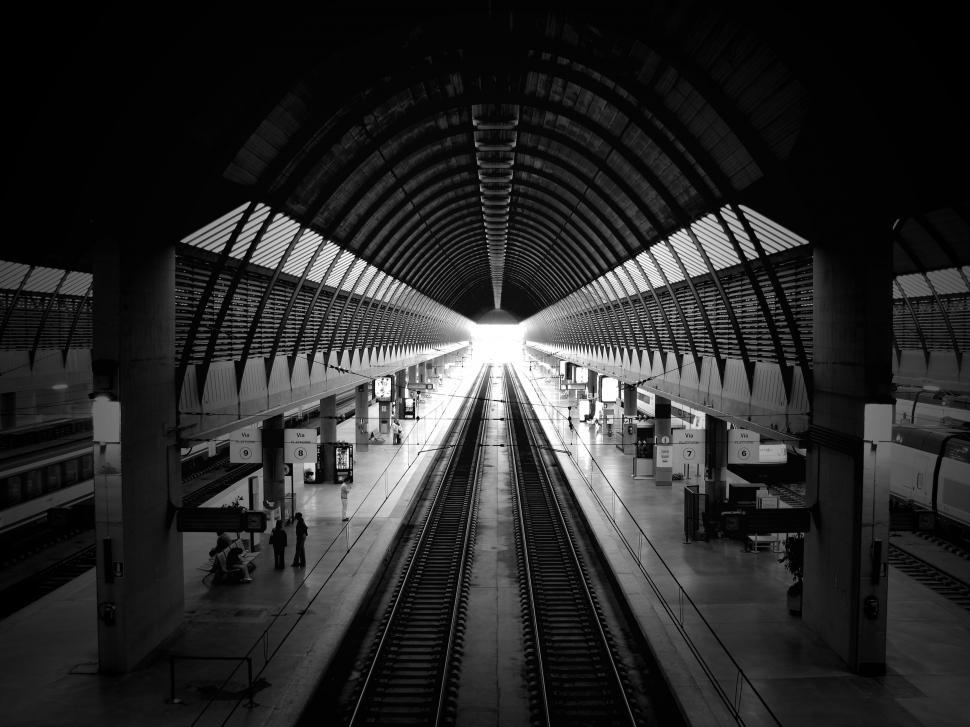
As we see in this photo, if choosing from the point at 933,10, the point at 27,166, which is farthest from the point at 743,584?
the point at 27,166

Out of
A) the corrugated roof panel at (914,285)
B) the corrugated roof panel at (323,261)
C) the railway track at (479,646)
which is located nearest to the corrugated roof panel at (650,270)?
the corrugated roof panel at (914,285)

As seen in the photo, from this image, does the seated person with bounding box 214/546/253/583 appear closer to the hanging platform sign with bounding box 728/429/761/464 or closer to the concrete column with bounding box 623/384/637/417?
the hanging platform sign with bounding box 728/429/761/464

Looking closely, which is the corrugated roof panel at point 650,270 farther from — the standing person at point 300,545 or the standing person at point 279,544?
the standing person at point 279,544

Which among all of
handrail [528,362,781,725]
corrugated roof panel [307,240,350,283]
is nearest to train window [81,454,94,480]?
corrugated roof panel [307,240,350,283]

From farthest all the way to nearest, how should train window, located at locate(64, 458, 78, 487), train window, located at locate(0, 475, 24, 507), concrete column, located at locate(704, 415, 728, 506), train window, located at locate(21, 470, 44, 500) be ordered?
concrete column, located at locate(704, 415, 728, 506), train window, located at locate(64, 458, 78, 487), train window, located at locate(21, 470, 44, 500), train window, located at locate(0, 475, 24, 507)

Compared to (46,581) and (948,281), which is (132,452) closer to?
(46,581)

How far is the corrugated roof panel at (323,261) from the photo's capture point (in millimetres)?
26484

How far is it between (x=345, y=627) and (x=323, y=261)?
1592 cm

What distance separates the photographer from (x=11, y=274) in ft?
75.2

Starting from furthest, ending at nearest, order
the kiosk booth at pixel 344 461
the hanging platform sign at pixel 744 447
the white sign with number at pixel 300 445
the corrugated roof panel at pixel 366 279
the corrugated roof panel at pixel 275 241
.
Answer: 1. the corrugated roof panel at pixel 366 279
2. the kiosk booth at pixel 344 461
3. the white sign with number at pixel 300 445
4. the hanging platform sign at pixel 744 447
5. the corrugated roof panel at pixel 275 241

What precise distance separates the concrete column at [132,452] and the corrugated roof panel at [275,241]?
5.89m

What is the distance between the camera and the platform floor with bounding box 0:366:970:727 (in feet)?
37.3

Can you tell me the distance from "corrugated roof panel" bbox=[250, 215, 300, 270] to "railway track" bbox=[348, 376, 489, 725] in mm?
9863

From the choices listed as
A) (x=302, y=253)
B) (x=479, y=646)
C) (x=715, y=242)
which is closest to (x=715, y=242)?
(x=715, y=242)
